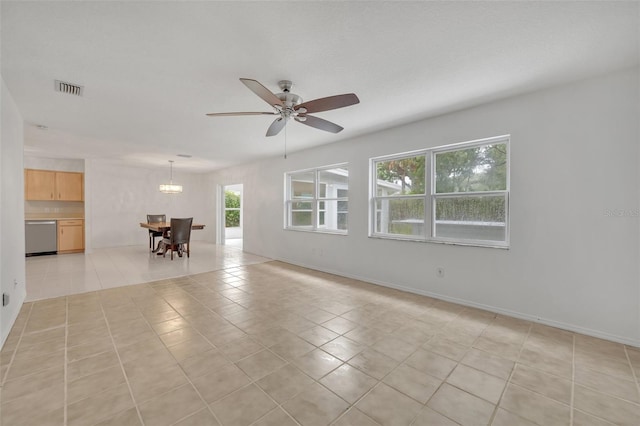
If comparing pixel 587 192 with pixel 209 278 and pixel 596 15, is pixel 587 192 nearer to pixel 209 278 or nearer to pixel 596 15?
pixel 596 15

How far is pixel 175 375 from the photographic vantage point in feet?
6.15

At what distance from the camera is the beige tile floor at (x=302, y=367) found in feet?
5.09

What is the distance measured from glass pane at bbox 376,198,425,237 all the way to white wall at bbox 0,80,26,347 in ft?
14.0

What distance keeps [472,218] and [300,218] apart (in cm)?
342

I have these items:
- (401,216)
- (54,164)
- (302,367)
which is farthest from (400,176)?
(54,164)

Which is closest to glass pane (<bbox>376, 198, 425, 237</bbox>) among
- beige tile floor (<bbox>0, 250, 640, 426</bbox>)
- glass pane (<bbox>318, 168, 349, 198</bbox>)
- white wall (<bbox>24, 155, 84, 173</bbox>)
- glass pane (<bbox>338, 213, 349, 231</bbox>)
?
glass pane (<bbox>338, 213, 349, 231</bbox>)

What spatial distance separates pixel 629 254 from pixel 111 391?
13.8 feet

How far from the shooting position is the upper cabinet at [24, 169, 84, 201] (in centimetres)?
620

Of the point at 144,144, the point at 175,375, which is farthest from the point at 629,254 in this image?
the point at 144,144

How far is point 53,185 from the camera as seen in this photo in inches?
254

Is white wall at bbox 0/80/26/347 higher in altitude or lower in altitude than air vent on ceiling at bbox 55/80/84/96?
lower

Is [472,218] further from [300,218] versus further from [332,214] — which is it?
[300,218]

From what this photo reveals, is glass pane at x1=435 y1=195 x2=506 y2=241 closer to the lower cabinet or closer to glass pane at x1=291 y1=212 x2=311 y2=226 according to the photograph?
glass pane at x1=291 y1=212 x2=311 y2=226

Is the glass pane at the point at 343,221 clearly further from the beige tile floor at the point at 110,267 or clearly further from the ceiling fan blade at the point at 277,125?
the ceiling fan blade at the point at 277,125
